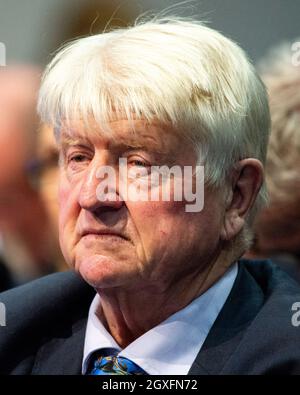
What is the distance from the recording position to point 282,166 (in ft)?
6.93

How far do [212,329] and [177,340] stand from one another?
0.07 meters

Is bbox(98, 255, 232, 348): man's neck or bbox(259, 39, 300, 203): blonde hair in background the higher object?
bbox(259, 39, 300, 203): blonde hair in background

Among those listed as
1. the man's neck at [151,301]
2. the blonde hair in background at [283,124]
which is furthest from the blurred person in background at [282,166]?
the man's neck at [151,301]

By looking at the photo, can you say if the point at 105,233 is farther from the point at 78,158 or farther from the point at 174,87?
the point at 174,87

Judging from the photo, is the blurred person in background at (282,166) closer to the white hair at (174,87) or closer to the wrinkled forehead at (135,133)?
the white hair at (174,87)

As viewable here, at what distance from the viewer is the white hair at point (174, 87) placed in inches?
52.3

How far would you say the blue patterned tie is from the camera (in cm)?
140

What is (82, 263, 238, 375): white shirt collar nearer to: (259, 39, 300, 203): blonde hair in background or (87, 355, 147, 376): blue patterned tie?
(87, 355, 147, 376): blue patterned tie

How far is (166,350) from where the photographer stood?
1411 millimetres

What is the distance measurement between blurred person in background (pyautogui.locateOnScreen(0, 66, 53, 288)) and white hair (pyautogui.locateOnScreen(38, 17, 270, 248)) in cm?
89

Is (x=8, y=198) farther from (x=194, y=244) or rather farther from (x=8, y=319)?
(x=194, y=244)

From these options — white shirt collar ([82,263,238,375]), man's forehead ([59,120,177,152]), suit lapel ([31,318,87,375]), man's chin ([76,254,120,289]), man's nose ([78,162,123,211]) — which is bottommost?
suit lapel ([31,318,87,375])

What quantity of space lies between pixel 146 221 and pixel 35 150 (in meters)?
1.11

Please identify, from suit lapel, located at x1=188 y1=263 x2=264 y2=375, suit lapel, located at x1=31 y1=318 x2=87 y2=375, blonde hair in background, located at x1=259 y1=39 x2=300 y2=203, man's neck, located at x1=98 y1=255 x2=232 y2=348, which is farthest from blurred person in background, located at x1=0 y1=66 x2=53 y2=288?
suit lapel, located at x1=188 y1=263 x2=264 y2=375
